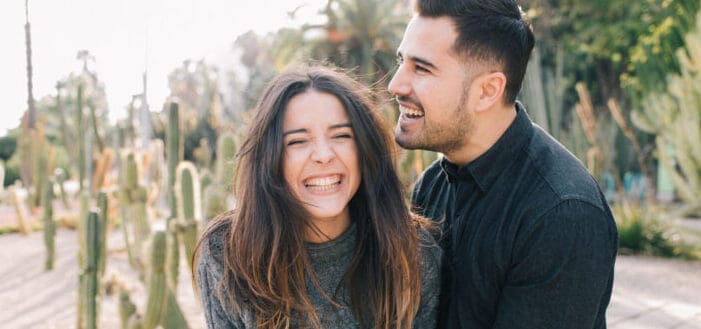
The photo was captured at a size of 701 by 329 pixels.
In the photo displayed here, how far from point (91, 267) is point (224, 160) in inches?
63.5

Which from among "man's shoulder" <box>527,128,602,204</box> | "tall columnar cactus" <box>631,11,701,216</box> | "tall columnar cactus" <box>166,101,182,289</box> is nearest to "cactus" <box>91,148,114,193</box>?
"tall columnar cactus" <box>166,101,182,289</box>

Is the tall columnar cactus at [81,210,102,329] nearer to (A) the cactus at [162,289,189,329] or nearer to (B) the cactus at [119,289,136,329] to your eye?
(B) the cactus at [119,289,136,329]

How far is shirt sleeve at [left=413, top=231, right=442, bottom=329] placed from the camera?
91.0 inches

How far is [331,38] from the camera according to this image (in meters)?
14.6

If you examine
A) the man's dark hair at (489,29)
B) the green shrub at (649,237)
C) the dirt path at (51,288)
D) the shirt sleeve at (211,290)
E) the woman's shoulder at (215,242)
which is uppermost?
the man's dark hair at (489,29)

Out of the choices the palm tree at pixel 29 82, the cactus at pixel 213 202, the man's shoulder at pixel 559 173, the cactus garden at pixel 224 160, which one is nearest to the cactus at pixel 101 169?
the cactus garden at pixel 224 160

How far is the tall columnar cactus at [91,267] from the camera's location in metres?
4.57

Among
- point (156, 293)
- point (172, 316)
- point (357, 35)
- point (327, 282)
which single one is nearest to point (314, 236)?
point (327, 282)

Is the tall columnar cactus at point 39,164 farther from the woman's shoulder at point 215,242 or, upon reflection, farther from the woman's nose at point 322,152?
the woman's nose at point 322,152

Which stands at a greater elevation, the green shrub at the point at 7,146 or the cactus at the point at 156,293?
the cactus at the point at 156,293

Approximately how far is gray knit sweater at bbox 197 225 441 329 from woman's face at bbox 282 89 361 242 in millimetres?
166

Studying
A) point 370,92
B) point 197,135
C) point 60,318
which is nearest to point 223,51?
point 197,135

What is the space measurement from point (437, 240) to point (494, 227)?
355mm

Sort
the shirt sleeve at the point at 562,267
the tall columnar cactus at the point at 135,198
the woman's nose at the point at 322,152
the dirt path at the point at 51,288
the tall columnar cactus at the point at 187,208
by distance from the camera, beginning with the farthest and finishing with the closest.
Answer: the tall columnar cactus at the point at 135,198 < the dirt path at the point at 51,288 < the tall columnar cactus at the point at 187,208 < the woman's nose at the point at 322,152 < the shirt sleeve at the point at 562,267
